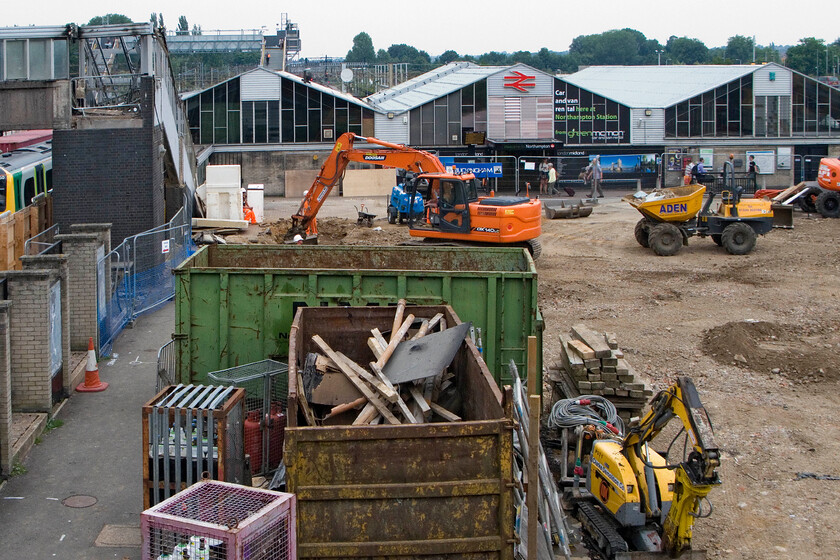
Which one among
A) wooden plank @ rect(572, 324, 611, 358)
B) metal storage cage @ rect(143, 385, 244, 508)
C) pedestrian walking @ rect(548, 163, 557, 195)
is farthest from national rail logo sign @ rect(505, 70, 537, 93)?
metal storage cage @ rect(143, 385, 244, 508)

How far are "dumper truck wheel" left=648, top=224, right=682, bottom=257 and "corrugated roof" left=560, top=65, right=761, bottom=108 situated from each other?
20554 mm

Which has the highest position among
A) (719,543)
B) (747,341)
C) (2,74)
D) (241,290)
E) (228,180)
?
(2,74)

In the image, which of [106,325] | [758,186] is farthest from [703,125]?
[106,325]

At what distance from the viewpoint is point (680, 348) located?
53.4ft

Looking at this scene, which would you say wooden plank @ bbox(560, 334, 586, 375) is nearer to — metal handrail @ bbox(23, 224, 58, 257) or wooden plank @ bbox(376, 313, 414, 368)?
wooden plank @ bbox(376, 313, 414, 368)

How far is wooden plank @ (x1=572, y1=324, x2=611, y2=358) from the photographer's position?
447 inches

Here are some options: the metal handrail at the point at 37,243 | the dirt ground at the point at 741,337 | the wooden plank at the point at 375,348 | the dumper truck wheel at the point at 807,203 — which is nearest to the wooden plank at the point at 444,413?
the wooden plank at the point at 375,348

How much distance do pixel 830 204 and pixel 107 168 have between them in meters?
24.2

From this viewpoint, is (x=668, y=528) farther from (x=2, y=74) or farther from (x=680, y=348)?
(x=2, y=74)

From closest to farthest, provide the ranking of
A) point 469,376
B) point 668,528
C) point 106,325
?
point 668,528 < point 469,376 < point 106,325

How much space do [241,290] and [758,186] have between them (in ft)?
130

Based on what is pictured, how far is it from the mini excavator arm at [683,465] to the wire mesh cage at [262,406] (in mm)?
3619

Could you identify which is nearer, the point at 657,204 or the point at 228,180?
the point at 657,204

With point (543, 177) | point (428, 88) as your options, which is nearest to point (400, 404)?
point (543, 177)
